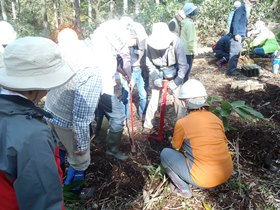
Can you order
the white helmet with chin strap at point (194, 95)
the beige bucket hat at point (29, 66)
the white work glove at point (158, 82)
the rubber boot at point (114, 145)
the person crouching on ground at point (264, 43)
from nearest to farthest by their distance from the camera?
the beige bucket hat at point (29, 66)
the white helmet with chin strap at point (194, 95)
the rubber boot at point (114, 145)
the white work glove at point (158, 82)
the person crouching on ground at point (264, 43)

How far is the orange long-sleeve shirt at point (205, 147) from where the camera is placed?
2750 millimetres

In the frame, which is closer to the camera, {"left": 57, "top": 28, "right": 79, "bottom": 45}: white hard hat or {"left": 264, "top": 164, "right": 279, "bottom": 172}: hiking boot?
{"left": 57, "top": 28, "right": 79, "bottom": 45}: white hard hat

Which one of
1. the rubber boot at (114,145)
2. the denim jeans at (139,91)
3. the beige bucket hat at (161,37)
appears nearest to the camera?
the rubber boot at (114,145)

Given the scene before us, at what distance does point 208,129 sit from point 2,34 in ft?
8.82

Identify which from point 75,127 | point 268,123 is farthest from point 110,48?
point 268,123

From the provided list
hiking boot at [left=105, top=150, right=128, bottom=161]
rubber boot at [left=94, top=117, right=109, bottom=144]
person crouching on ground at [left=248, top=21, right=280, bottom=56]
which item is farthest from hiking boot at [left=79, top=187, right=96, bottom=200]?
person crouching on ground at [left=248, top=21, right=280, bottom=56]

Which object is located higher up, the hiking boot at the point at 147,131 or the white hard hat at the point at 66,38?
the white hard hat at the point at 66,38

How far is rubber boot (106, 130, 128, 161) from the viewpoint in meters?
3.58

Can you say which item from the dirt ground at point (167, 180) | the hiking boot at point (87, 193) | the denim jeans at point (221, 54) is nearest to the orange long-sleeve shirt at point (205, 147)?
the dirt ground at point (167, 180)

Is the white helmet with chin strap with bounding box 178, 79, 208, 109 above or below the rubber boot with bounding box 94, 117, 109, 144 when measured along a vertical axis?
above

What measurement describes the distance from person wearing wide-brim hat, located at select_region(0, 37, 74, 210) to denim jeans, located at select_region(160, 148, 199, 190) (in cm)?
180

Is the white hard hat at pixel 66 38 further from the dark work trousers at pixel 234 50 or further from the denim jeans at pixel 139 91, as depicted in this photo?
the dark work trousers at pixel 234 50

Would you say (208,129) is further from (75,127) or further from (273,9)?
(273,9)

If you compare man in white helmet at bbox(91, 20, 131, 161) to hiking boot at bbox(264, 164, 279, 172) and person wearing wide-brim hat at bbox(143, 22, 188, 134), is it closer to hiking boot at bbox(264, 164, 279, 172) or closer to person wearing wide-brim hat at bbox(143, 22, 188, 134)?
person wearing wide-brim hat at bbox(143, 22, 188, 134)
